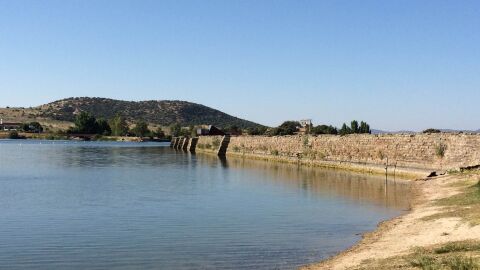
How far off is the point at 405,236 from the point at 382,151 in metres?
30.9

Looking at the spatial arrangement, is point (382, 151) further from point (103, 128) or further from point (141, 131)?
point (103, 128)

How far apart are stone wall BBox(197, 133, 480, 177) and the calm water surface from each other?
652 cm

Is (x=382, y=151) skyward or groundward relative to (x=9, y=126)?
groundward

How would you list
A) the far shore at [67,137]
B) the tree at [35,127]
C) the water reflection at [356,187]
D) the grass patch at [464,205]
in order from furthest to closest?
the tree at [35,127]
the far shore at [67,137]
the water reflection at [356,187]
the grass patch at [464,205]

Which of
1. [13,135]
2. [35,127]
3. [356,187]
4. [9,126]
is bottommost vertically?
[356,187]

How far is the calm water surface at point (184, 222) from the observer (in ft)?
45.5

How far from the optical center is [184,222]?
765 inches

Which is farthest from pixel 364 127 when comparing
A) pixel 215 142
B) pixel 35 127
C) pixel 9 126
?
pixel 9 126

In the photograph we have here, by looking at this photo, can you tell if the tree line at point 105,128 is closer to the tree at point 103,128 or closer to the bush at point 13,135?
the tree at point 103,128

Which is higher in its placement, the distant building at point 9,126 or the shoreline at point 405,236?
the distant building at point 9,126

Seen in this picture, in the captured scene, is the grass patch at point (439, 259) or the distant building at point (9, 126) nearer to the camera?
the grass patch at point (439, 259)

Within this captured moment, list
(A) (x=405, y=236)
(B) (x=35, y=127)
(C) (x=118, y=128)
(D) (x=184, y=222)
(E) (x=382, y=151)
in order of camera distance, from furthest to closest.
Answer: (B) (x=35, y=127), (C) (x=118, y=128), (E) (x=382, y=151), (D) (x=184, y=222), (A) (x=405, y=236)

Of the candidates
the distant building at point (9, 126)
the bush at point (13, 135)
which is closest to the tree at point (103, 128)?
the bush at point (13, 135)

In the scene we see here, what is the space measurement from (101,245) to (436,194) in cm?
1629
